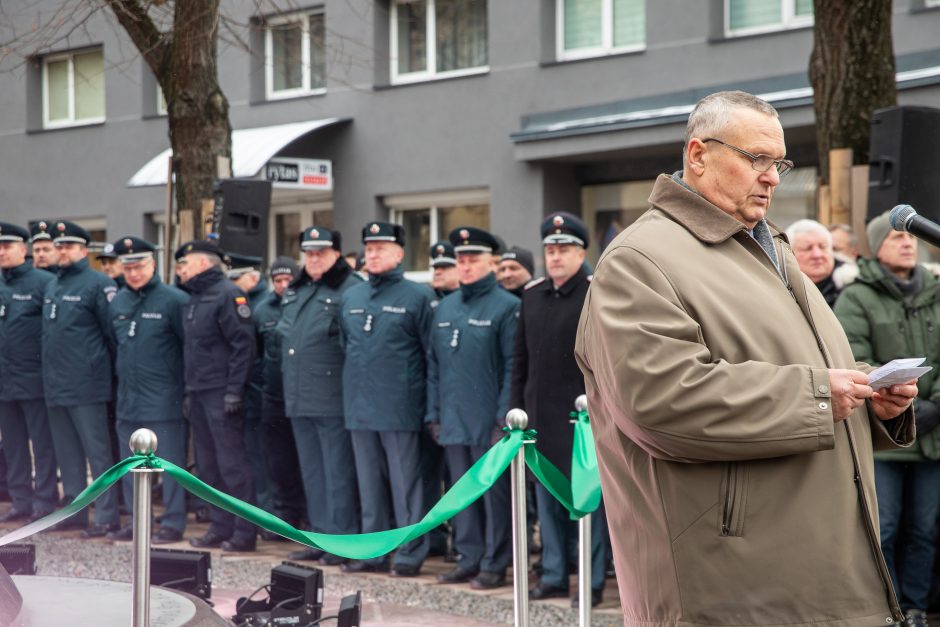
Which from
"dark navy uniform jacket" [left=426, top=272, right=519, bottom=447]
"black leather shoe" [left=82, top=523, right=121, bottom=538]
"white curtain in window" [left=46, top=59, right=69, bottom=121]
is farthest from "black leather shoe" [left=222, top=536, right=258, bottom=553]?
"white curtain in window" [left=46, top=59, right=69, bottom=121]

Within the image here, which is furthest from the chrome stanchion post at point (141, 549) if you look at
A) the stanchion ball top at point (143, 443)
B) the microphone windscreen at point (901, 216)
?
the microphone windscreen at point (901, 216)

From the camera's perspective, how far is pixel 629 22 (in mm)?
18500

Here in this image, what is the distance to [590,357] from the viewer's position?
3594 millimetres

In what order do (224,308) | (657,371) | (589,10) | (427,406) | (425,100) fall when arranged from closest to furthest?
(657,371) < (427,406) < (224,308) < (589,10) < (425,100)

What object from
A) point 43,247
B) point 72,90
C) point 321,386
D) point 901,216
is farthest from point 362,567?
point 72,90

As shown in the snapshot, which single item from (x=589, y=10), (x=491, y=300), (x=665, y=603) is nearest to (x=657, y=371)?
(x=665, y=603)

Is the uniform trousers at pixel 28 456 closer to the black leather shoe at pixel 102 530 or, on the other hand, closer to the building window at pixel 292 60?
the black leather shoe at pixel 102 530

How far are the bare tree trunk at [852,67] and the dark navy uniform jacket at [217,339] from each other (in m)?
4.33

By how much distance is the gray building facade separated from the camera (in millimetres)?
17016

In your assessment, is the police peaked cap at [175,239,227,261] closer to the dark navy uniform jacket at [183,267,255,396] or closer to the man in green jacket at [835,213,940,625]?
the dark navy uniform jacket at [183,267,255,396]

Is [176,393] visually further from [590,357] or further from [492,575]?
[590,357]

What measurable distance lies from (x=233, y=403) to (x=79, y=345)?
1.73 m

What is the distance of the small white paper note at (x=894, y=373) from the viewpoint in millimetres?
3414

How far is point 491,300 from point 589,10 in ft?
35.7
